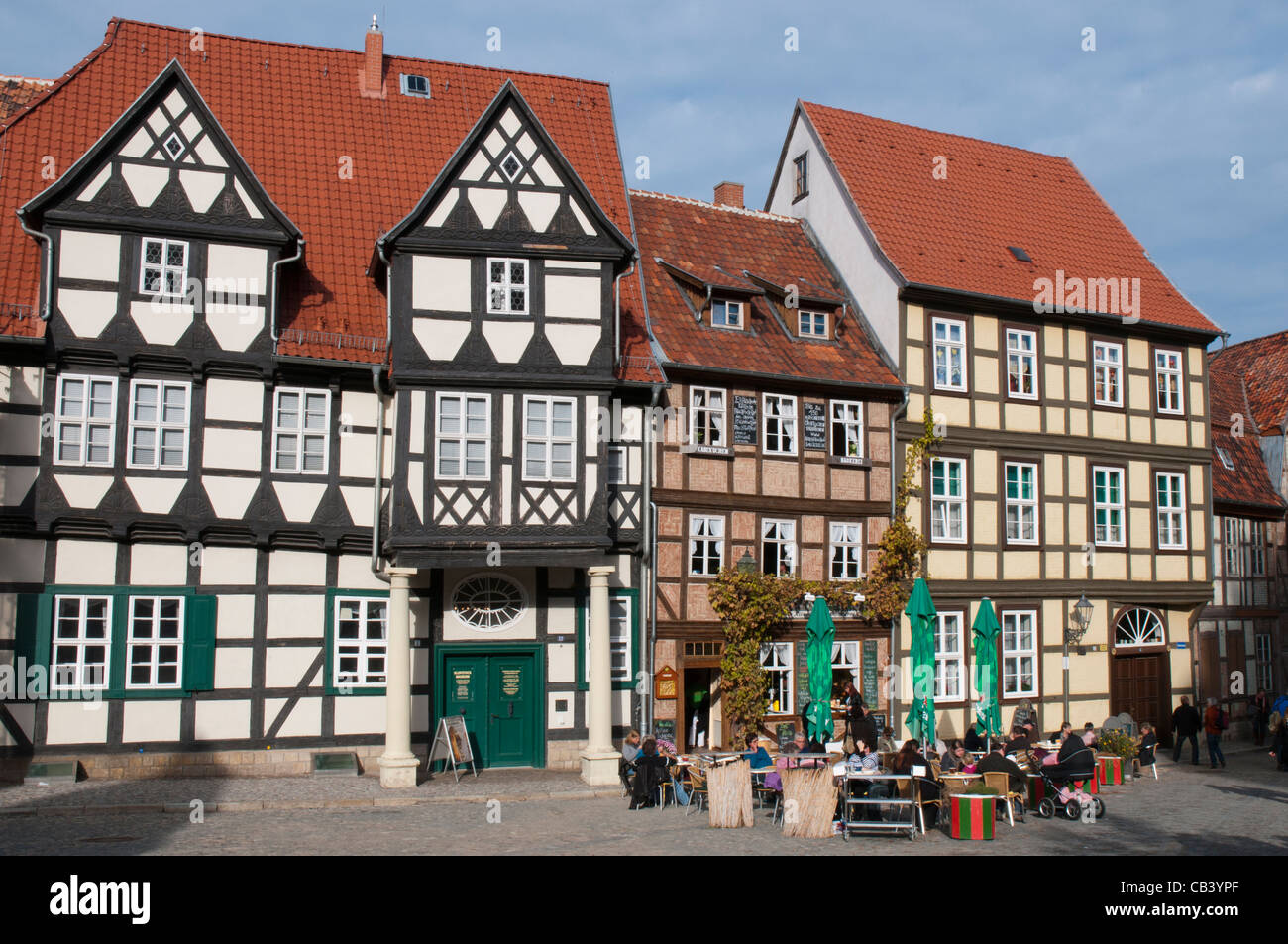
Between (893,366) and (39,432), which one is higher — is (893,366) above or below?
above

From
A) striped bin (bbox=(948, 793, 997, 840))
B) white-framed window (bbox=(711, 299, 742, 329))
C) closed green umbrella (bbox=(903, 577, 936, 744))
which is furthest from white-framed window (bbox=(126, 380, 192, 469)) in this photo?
striped bin (bbox=(948, 793, 997, 840))

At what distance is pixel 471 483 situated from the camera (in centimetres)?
2059

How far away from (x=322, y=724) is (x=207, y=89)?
12176 millimetres

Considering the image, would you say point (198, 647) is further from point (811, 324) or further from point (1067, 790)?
point (811, 324)

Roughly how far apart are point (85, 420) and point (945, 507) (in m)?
16.1

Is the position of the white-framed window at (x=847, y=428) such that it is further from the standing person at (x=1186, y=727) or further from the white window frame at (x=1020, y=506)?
the standing person at (x=1186, y=727)

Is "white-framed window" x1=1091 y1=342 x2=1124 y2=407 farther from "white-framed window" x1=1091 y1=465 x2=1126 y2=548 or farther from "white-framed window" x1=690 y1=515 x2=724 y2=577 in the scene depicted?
"white-framed window" x1=690 y1=515 x2=724 y2=577

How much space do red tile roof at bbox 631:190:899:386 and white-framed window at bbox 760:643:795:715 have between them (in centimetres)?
524

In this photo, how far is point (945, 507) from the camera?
26.0m

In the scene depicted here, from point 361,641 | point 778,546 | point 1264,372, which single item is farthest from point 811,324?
point 1264,372

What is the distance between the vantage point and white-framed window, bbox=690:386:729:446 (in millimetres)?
23531

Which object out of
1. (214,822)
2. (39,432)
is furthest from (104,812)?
(39,432)
